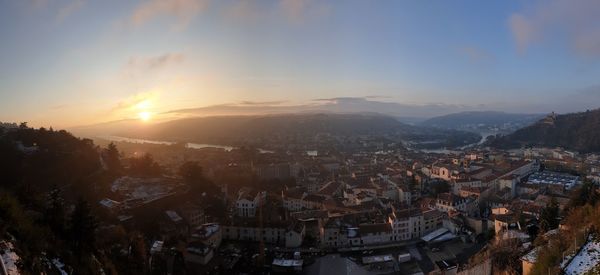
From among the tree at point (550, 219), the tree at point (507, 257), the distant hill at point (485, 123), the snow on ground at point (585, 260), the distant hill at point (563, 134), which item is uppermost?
the snow on ground at point (585, 260)

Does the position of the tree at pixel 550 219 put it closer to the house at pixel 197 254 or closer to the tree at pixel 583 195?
the tree at pixel 583 195

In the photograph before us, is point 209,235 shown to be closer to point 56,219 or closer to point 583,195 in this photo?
point 56,219

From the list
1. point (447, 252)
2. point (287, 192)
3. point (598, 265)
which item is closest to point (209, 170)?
point (287, 192)

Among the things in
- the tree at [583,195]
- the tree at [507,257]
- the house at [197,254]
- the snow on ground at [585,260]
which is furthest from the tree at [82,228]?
the tree at [583,195]

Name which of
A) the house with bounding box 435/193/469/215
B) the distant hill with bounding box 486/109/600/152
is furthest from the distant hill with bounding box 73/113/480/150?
the house with bounding box 435/193/469/215

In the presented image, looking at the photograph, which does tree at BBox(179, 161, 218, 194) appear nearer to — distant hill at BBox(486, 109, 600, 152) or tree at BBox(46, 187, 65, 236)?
tree at BBox(46, 187, 65, 236)

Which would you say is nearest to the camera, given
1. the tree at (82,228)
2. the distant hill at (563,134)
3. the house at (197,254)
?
the tree at (82,228)

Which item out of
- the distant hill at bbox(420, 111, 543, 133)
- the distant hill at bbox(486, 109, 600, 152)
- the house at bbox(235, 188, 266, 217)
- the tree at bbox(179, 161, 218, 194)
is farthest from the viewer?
the distant hill at bbox(420, 111, 543, 133)

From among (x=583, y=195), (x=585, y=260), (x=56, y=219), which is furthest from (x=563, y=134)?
(x=56, y=219)
